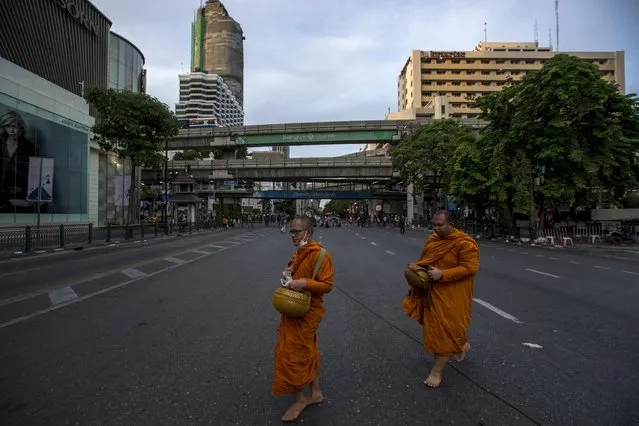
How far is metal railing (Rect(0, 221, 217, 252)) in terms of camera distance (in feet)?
58.5

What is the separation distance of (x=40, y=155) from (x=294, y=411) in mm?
29099

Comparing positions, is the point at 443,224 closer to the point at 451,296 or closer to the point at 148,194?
the point at 451,296

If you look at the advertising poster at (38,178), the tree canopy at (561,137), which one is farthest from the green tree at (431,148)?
the advertising poster at (38,178)

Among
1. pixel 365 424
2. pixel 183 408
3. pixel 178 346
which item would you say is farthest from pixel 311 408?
pixel 178 346

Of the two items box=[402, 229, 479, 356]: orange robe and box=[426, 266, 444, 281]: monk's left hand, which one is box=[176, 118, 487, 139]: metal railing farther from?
box=[426, 266, 444, 281]: monk's left hand

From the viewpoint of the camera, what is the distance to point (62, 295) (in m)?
8.09

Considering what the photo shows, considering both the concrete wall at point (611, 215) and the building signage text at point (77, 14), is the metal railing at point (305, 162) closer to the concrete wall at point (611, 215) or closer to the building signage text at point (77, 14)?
the building signage text at point (77, 14)

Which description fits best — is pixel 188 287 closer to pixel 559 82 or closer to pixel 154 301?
pixel 154 301

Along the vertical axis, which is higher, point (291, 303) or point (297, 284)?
point (297, 284)

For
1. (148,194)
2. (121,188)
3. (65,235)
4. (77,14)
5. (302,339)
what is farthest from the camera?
(148,194)

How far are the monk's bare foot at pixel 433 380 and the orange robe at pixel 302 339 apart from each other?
1.13 metres

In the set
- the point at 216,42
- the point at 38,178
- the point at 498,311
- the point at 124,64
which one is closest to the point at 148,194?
the point at 124,64

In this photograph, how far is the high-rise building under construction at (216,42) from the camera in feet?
602

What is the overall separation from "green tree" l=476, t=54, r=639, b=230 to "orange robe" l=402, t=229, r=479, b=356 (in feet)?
66.0
